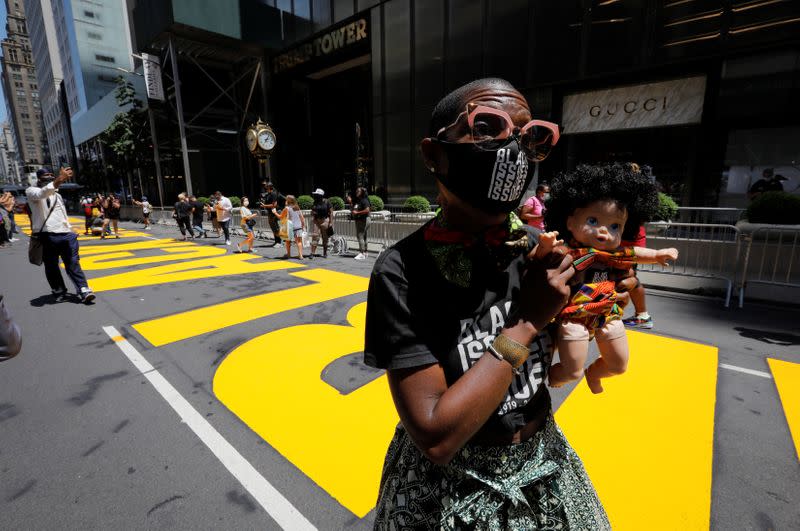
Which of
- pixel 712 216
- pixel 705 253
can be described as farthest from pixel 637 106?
pixel 705 253

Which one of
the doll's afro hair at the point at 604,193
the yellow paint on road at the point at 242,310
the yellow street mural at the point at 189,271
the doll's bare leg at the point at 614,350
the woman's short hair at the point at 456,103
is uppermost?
the woman's short hair at the point at 456,103

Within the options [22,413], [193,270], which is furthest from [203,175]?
[22,413]

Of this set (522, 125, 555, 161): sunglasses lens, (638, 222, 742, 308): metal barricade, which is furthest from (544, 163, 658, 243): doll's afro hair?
(638, 222, 742, 308): metal barricade

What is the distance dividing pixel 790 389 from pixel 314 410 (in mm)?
4429

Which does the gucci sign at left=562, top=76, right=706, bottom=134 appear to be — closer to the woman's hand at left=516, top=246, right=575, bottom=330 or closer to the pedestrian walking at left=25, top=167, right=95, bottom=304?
the pedestrian walking at left=25, top=167, right=95, bottom=304

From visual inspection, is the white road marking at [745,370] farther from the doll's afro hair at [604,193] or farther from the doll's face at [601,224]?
the doll's face at [601,224]

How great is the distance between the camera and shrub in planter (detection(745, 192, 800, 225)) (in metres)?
6.47

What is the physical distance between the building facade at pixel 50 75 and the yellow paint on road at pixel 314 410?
7755 cm

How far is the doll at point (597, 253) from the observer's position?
4.94 ft

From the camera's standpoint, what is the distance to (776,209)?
661 centimetres

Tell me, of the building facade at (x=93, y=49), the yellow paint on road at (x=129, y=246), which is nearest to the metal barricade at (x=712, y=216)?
the yellow paint on road at (x=129, y=246)

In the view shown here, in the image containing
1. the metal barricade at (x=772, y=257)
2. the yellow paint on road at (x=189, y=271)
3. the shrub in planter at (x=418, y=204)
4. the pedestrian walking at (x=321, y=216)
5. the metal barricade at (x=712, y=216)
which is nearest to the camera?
the metal barricade at (x=772, y=257)

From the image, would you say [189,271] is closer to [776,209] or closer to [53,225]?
[53,225]

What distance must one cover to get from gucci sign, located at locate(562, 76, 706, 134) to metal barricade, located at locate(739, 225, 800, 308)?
6483 mm
